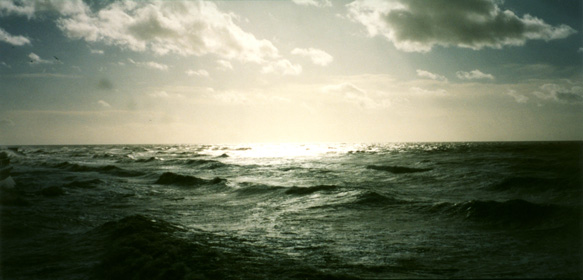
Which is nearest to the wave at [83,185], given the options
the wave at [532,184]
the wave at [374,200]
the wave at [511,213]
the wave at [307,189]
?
the wave at [307,189]

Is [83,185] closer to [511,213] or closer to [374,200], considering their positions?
[374,200]

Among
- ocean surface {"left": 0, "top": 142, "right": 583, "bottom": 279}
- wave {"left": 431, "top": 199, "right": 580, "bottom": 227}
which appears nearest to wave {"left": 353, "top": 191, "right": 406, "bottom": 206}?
ocean surface {"left": 0, "top": 142, "right": 583, "bottom": 279}

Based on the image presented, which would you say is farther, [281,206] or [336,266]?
[281,206]

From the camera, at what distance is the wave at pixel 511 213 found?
8953mm

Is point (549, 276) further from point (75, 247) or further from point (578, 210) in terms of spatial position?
point (75, 247)

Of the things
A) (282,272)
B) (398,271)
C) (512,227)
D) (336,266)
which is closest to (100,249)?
(282,272)

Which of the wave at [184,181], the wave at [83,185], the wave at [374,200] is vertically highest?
the wave at [374,200]

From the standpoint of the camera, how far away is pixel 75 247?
21.6 ft

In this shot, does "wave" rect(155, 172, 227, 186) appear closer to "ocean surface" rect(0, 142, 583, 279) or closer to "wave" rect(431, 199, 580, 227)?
"ocean surface" rect(0, 142, 583, 279)

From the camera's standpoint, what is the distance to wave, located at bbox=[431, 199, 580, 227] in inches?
352

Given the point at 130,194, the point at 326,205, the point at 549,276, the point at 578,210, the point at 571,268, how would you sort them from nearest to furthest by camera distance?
the point at 549,276, the point at 571,268, the point at 578,210, the point at 326,205, the point at 130,194

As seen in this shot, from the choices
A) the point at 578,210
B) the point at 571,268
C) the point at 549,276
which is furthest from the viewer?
the point at 578,210

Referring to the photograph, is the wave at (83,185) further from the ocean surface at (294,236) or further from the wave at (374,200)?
the wave at (374,200)

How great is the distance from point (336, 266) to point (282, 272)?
3.16 ft
